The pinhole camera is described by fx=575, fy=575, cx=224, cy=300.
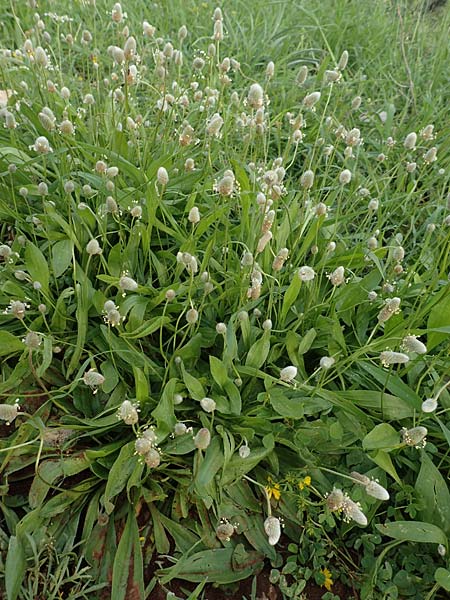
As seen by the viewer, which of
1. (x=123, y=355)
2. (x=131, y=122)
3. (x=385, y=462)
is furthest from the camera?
(x=131, y=122)

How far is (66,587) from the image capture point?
157 centimetres

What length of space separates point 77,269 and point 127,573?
948 mm

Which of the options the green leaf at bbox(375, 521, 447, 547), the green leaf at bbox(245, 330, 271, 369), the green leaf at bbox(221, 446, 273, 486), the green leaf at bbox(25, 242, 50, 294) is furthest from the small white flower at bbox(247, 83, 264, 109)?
the green leaf at bbox(375, 521, 447, 547)

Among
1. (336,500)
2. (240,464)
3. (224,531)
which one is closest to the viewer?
(336,500)

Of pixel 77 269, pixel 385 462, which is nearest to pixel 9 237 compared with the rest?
pixel 77 269

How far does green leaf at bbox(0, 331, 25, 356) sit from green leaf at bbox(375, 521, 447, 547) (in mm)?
1132

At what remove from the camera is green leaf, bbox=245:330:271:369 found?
1715 mm

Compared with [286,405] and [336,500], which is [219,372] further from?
[336,500]

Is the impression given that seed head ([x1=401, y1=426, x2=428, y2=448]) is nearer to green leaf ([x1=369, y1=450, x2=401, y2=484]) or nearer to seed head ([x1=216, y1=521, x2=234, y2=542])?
green leaf ([x1=369, y1=450, x2=401, y2=484])

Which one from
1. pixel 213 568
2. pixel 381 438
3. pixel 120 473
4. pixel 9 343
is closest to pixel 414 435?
pixel 381 438

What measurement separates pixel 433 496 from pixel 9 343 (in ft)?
4.29

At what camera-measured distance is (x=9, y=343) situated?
1.69 metres

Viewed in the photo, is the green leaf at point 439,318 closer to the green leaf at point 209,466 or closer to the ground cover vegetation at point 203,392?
the ground cover vegetation at point 203,392

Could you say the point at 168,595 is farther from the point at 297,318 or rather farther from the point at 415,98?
the point at 415,98
